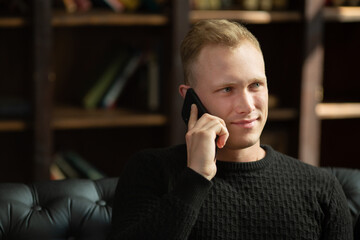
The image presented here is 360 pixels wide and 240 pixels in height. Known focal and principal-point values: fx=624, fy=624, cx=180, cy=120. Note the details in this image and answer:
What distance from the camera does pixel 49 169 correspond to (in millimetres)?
2559

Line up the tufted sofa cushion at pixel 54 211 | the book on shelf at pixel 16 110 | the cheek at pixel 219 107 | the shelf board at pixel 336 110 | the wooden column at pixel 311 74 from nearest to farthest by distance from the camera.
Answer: the cheek at pixel 219 107
the tufted sofa cushion at pixel 54 211
the book on shelf at pixel 16 110
the wooden column at pixel 311 74
the shelf board at pixel 336 110

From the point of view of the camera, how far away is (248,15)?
272 cm

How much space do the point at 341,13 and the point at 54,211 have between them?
5.89 ft

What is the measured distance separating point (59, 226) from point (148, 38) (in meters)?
1.35

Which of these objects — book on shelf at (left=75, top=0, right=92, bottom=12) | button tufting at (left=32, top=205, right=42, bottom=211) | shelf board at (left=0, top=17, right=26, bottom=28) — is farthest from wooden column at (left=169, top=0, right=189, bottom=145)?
button tufting at (left=32, top=205, right=42, bottom=211)

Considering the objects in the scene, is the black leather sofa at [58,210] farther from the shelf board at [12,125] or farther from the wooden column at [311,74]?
the wooden column at [311,74]

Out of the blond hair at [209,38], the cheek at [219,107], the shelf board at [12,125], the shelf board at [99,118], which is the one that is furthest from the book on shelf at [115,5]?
the cheek at [219,107]

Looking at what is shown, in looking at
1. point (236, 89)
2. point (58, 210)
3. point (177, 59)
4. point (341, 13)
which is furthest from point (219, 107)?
point (341, 13)

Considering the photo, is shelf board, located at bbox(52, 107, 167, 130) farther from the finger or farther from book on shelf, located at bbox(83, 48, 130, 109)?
the finger

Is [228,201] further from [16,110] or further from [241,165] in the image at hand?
[16,110]

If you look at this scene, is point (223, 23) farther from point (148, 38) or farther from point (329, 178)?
point (148, 38)

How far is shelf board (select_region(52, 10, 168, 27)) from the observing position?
2516 mm

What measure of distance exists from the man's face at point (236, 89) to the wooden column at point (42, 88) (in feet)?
3.93

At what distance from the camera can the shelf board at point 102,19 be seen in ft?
8.25
